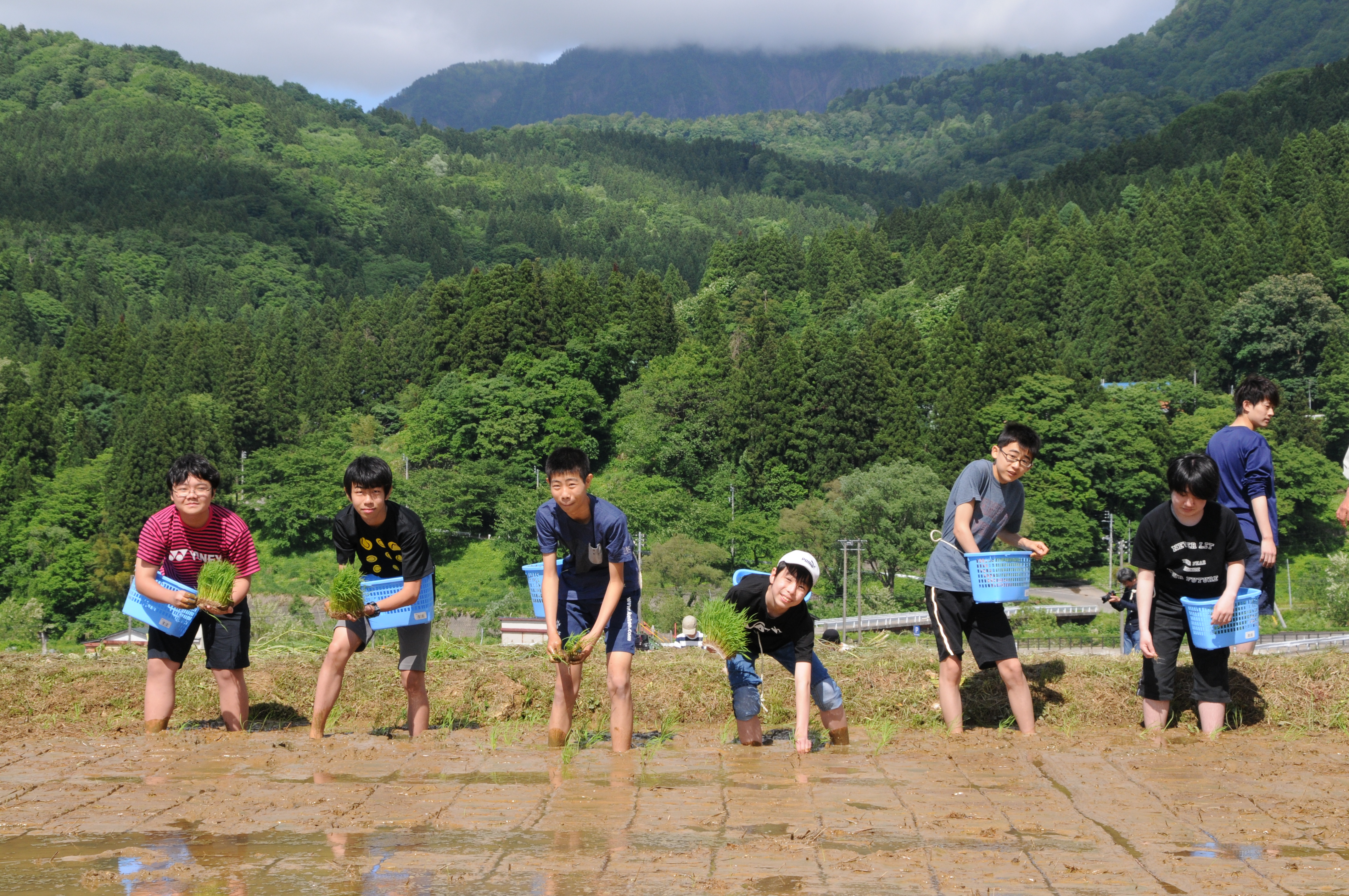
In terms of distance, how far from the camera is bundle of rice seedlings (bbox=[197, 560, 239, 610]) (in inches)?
307

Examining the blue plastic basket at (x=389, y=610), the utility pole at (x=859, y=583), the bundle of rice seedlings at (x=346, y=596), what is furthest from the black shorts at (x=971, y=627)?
the utility pole at (x=859, y=583)

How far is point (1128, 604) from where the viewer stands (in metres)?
9.52

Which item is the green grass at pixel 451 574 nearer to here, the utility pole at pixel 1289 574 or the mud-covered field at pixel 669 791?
the utility pole at pixel 1289 574

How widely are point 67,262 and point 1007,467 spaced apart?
160349 millimetres

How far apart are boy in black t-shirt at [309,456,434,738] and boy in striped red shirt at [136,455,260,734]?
0.57 meters

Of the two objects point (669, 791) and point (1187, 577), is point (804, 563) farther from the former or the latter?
point (1187, 577)

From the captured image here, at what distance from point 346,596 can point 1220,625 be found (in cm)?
553

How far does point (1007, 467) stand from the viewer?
7.96m

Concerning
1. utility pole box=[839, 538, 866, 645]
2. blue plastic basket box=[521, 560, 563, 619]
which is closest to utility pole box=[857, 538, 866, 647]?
utility pole box=[839, 538, 866, 645]

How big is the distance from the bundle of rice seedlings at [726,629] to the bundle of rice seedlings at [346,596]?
218 centimetres

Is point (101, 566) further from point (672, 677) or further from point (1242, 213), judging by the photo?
point (1242, 213)

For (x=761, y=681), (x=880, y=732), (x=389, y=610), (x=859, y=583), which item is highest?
(x=389, y=610)

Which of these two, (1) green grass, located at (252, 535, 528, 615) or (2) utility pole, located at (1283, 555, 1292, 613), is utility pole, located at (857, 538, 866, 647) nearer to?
(1) green grass, located at (252, 535, 528, 615)

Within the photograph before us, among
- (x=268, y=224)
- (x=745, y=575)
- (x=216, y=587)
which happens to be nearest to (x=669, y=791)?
(x=745, y=575)
